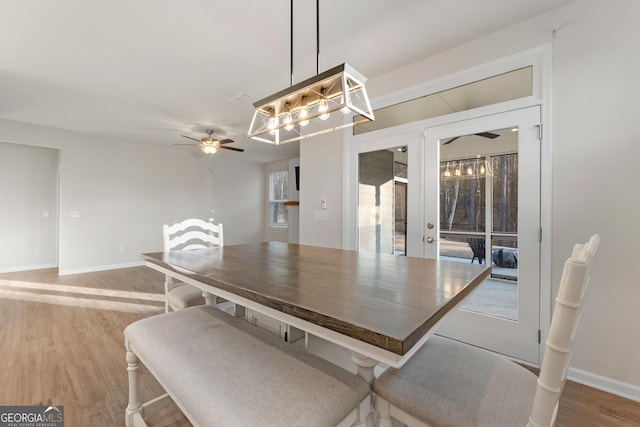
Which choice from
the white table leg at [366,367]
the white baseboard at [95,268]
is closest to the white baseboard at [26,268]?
the white baseboard at [95,268]

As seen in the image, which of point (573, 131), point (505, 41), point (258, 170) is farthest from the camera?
point (258, 170)

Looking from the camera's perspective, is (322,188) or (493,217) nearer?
(493,217)

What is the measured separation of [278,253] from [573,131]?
7.23 ft

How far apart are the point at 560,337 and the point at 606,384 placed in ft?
6.18

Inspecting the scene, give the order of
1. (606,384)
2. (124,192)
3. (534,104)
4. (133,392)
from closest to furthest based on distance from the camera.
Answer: (133,392), (606,384), (534,104), (124,192)

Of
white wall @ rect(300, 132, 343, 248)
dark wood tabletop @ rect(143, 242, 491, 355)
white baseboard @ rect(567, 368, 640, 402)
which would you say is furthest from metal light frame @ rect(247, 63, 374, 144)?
white baseboard @ rect(567, 368, 640, 402)

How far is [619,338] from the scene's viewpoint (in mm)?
1676

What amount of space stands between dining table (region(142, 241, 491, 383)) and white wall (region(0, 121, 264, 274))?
181 inches

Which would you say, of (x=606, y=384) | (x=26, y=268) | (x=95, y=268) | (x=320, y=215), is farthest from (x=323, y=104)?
(x=26, y=268)

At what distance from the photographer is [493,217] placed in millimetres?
2184

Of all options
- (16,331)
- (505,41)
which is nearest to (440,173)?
(505,41)

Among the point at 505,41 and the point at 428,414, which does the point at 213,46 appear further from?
the point at 428,414

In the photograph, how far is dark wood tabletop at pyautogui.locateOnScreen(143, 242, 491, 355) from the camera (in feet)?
2.26

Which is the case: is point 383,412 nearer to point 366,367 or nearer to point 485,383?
point 366,367
